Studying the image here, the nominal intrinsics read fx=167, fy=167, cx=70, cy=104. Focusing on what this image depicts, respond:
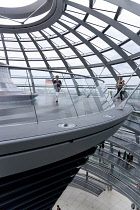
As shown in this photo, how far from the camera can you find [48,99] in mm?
7176

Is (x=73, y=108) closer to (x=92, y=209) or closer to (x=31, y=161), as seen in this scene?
(x=31, y=161)

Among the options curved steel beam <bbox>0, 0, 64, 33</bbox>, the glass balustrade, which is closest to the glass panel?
the glass balustrade

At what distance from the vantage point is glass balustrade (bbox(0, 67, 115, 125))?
489 centimetres

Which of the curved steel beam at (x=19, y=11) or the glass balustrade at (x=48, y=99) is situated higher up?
the curved steel beam at (x=19, y=11)

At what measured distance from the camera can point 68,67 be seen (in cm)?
2377

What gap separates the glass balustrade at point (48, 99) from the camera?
4894 millimetres

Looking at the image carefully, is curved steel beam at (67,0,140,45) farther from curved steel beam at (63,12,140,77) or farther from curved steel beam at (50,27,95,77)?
curved steel beam at (50,27,95,77)

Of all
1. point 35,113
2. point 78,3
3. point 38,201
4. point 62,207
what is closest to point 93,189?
point 62,207

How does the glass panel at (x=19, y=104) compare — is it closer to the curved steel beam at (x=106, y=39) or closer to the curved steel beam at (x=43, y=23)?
the curved steel beam at (x=43, y=23)

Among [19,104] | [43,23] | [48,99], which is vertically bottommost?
[19,104]

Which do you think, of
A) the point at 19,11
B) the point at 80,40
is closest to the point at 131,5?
the point at 80,40

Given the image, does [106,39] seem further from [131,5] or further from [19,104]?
[19,104]

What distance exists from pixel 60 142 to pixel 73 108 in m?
2.22

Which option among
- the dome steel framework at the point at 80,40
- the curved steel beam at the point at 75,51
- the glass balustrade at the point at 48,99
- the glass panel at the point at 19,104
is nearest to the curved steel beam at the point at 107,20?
the dome steel framework at the point at 80,40
